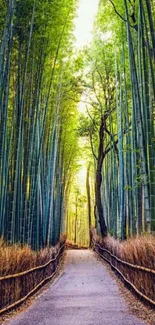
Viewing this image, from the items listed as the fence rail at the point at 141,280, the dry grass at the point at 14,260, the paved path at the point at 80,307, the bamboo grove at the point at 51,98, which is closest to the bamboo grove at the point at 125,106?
the bamboo grove at the point at 51,98

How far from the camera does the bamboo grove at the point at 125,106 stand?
5.56 metres

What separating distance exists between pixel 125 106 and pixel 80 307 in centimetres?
444

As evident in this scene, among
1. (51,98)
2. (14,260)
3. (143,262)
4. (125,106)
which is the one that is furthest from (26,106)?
(143,262)

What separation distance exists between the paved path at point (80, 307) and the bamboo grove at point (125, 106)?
1137mm

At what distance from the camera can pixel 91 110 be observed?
13.3m

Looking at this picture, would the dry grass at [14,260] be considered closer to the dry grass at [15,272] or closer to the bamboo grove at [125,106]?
the dry grass at [15,272]

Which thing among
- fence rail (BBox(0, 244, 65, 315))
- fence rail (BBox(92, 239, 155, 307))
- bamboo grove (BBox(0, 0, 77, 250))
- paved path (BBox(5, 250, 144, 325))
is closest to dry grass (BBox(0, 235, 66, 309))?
fence rail (BBox(0, 244, 65, 315))

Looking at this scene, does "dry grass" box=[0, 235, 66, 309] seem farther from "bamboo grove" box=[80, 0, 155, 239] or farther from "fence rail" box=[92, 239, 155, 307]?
"bamboo grove" box=[80, 0, 155, 239]

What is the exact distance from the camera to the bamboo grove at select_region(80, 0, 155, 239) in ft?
18.2

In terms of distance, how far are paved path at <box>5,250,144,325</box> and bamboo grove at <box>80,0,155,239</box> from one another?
3.73 ft

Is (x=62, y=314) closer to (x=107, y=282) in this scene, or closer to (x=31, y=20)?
(x=107, y=282)

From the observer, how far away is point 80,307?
4.62 m

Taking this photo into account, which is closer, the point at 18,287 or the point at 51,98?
the point at 18,287

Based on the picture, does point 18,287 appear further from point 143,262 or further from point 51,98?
point 51,98
